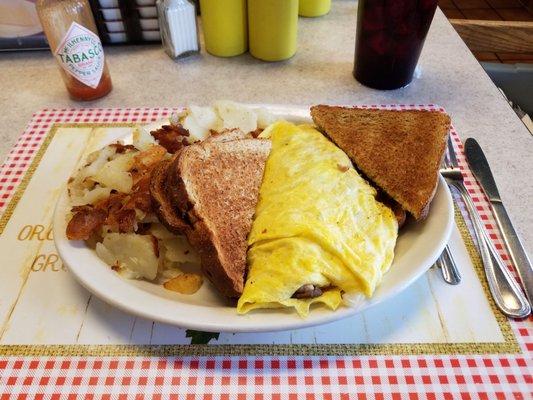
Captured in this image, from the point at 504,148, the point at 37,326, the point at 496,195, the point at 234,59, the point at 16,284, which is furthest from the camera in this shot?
the point at 234,59

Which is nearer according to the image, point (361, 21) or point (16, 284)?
point (16, 284)

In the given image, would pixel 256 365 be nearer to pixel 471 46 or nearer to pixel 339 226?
pixel 339 226

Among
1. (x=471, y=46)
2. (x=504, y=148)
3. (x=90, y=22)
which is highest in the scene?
(x=90, y=22)

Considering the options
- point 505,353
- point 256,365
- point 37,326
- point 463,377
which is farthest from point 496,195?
point 37,326

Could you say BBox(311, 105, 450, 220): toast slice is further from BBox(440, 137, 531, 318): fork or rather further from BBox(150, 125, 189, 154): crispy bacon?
BBox(150, 125, 189, 154): crispy bacon

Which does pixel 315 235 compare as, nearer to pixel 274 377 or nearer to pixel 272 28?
pixel 274 377

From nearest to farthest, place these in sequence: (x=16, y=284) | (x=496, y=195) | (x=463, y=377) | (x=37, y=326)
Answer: (x=463, y=377), (x=37, y=326), (x=16, y=284), (x=496, y=195)

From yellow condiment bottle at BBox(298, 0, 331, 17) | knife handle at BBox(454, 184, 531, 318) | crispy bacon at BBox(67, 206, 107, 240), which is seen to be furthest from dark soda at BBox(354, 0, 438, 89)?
crispy bacon at BBox(67, 206, 107, 240)
